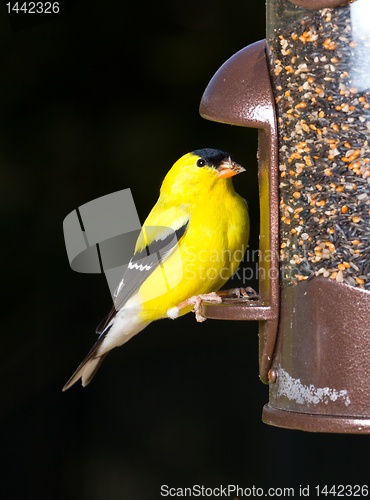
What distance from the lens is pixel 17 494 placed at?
5027mm

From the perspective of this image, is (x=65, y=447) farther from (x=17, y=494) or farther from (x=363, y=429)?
(x=363, y=429)

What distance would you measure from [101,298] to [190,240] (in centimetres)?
245

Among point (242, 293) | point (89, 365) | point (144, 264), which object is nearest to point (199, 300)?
point (242, 293)

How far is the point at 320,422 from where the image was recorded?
2160 mm

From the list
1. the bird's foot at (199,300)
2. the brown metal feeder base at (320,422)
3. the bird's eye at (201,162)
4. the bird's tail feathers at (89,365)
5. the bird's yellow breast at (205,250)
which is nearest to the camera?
the brown metal feeder base at (320,422)

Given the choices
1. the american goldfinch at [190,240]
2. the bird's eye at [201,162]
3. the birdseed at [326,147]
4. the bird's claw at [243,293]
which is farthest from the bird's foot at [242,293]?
the bird's eye at [201,162]

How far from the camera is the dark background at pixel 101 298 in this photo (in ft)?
16.4

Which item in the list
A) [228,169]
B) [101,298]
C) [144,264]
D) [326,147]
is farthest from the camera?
[101,298]

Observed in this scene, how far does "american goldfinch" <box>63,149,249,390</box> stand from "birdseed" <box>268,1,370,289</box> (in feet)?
2.37

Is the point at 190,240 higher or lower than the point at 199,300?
higher

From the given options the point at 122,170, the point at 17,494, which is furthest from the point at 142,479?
the point at 122,170

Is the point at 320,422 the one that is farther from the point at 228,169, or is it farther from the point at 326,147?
the point at 228,169

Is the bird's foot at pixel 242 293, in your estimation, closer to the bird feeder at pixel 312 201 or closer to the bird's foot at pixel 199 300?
the bird's foot at pixel 199 300

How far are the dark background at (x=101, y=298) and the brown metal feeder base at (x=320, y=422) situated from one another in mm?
2961
